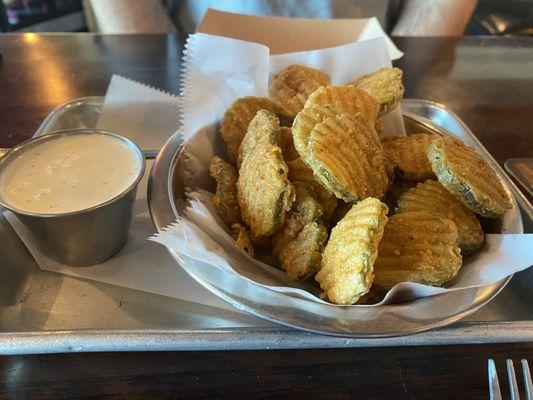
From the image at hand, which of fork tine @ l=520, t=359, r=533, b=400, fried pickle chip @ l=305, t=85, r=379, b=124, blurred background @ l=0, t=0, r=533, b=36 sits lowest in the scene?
blurred background @ l=0, t=0, r=533, b=36

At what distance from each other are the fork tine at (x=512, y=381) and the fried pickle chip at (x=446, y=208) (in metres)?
0.21

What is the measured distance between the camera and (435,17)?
2232mm

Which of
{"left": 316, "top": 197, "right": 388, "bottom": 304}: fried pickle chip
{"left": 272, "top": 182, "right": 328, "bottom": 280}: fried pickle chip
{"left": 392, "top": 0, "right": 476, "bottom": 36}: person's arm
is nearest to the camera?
{"left": 316, "top": 197, "right": 388, "bottom": 304}: fried pickle chip

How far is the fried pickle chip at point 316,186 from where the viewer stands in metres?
0.86

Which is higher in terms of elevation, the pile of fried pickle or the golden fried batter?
the golden fried batter

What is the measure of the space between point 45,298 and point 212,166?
396 mm

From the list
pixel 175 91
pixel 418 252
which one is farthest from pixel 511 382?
pixel 175 91

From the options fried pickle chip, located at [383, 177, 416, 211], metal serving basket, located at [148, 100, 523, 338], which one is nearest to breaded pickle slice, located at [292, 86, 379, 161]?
fried pickle chip, located at [383, 177, 416, 211]

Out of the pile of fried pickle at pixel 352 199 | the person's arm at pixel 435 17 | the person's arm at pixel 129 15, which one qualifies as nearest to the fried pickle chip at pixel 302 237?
the pile of fried pickle at pixel 352 199

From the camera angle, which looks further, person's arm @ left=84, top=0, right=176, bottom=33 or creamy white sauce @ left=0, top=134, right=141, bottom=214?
person's arm @ left=84, top=0, right=176, bottom=33

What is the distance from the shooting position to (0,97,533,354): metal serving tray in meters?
0.73

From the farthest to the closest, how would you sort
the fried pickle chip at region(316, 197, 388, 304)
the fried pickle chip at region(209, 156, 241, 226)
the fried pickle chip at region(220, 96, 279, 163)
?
the fried pickle chip at region(220, 96, 279, 163)
the fried pickle chip at region(209, 156, 241, 226)
the fried pickle chip at region(316, 197, 388, 304)

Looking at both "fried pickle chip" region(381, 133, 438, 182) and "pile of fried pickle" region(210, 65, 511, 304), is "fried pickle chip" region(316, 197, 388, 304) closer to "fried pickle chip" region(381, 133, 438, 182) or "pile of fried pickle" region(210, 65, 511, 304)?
"pile of fried pickle" region(210, 65, 511, 304)

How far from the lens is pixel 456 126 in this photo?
131cm
